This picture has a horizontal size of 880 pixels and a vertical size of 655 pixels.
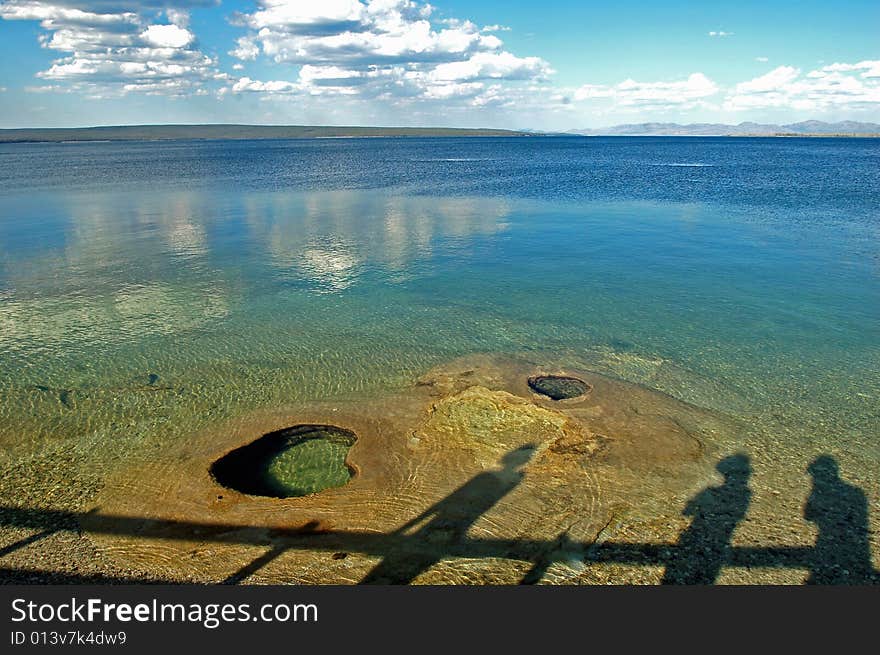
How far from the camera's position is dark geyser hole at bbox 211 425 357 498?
37.4ft

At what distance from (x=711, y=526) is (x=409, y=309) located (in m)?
13.9

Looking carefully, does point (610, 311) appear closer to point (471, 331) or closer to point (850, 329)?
point (471, 331)

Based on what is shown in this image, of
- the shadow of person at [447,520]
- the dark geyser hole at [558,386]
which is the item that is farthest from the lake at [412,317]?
the shadow of person at [447,520]

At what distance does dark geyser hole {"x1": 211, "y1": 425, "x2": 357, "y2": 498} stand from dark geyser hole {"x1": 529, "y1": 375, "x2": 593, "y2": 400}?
5098 mm

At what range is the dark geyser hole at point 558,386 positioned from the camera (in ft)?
48.4

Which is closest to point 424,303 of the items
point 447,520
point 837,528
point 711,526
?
point 447,520

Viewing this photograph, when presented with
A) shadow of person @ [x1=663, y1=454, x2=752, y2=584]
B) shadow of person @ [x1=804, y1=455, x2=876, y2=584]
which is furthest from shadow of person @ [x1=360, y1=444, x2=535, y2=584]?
shadow of person @ [x1=804, y1=455, x2=876, y2=584]

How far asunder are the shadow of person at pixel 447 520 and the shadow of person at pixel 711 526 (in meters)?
3.09

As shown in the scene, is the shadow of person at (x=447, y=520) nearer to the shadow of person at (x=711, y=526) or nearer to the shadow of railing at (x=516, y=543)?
the shadow of railing at (x=516, y=543)

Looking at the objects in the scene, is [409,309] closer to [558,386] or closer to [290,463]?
[558,386]

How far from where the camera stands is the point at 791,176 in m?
70.4

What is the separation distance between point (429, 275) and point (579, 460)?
1596cm

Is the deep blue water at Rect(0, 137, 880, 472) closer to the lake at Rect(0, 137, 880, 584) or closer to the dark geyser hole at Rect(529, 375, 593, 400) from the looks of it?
the lake at Rect(0, 137, 880, 584)

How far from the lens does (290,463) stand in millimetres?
12281
